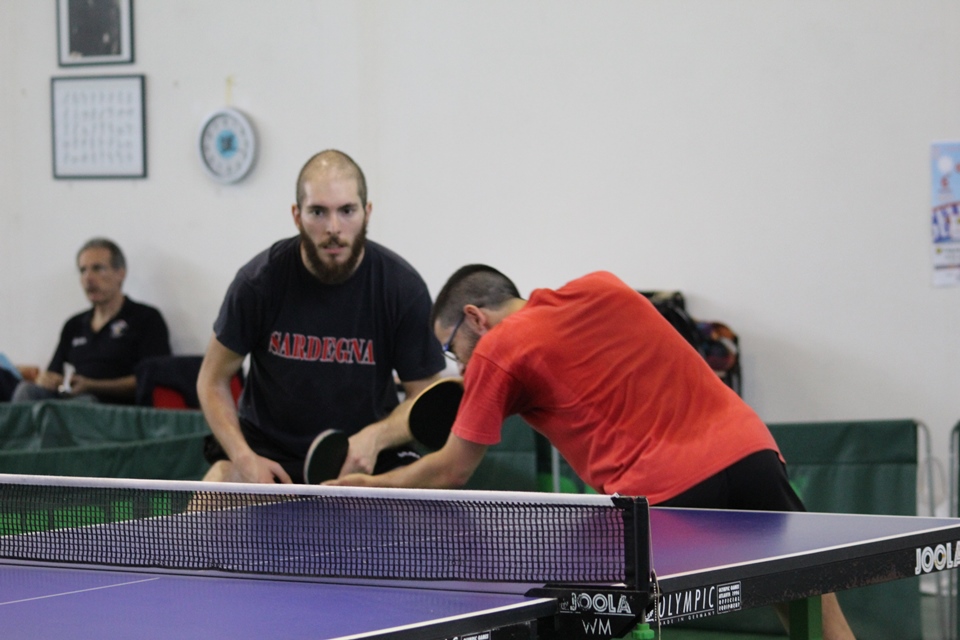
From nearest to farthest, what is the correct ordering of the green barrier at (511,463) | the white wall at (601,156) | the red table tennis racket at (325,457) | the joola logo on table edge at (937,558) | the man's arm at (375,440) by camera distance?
1. the joola logo on table edge at (937,558)
2. the red table tennis racket at (325,457)
3. the man's arm at (375,440)
4. the green barrier at (511,463)
5. the white wall at (601,156)

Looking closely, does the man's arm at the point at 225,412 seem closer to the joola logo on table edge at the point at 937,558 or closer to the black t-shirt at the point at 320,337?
the black t-shirt at the point at 320,337

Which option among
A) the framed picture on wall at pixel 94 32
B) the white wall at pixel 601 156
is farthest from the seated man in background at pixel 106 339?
the framed picture on wall at pixel 94 32

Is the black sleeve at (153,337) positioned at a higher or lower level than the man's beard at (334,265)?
lower

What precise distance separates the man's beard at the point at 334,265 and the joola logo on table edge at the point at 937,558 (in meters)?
2.22

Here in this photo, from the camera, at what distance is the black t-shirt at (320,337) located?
4.32 m

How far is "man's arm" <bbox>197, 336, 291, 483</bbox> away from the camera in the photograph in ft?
13.6

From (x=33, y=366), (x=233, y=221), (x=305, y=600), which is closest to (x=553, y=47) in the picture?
(x=233, y=221)

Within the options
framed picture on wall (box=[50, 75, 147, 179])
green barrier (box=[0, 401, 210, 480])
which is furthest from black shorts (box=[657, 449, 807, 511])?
framed picture on wall (box=[50, 75, 147, 179])

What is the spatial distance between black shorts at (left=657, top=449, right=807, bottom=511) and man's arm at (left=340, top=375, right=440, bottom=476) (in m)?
1.07

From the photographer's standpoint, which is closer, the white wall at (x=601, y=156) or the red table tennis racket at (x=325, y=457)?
the red table tennis racket at (x=325, y=457)

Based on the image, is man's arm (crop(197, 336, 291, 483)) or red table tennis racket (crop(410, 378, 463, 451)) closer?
red table tennis racket (crop(410, 378, 463, 451))

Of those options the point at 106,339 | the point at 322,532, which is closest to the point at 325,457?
the point at 322,532

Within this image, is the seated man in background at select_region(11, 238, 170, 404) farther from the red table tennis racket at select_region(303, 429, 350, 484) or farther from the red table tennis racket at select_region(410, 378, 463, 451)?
the red table tennis racket at select_region(410, 378, 463, 451)

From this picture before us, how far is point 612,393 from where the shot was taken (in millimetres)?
3242
